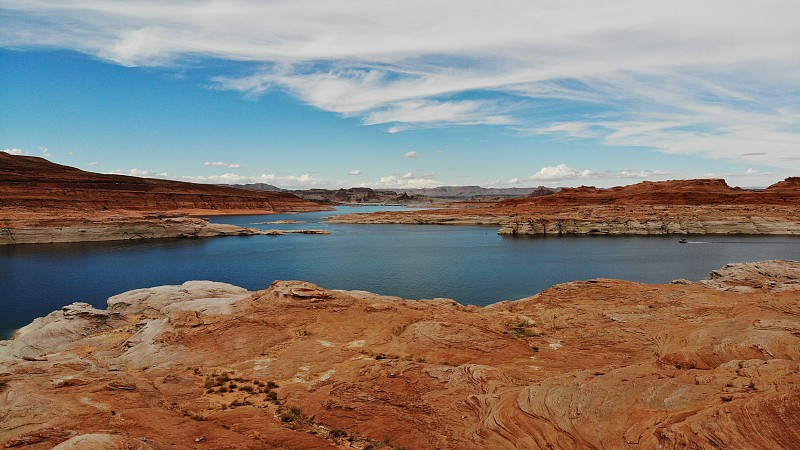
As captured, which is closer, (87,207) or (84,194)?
(87,207)

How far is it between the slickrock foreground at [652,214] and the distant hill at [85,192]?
5747 centimetres

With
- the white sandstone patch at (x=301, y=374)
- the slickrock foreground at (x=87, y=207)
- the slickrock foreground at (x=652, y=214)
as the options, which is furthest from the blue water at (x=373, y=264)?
the white sandstone patch at (x=301, y=374)

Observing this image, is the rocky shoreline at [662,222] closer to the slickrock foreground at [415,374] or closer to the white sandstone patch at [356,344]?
the slickrock foreground at [415,374]

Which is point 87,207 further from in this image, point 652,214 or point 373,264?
point 652,214

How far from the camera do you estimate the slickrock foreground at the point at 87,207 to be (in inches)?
3472

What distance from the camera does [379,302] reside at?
28.7 meters

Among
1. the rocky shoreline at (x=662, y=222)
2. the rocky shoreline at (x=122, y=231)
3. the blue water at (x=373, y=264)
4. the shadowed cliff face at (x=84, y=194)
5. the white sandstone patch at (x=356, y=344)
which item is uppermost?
the shadowed cliff face at (x=84, y=194)

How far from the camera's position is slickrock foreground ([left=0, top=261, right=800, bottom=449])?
11938mm

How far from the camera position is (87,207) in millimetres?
118688

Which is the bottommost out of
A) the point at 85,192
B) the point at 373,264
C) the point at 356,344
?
the point at 373,264

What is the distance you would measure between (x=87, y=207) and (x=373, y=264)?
9916 centimetres

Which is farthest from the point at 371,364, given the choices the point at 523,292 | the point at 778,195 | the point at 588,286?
the point at 778,195

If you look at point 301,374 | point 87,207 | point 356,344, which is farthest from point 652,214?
point 87,207

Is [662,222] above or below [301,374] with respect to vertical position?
above
